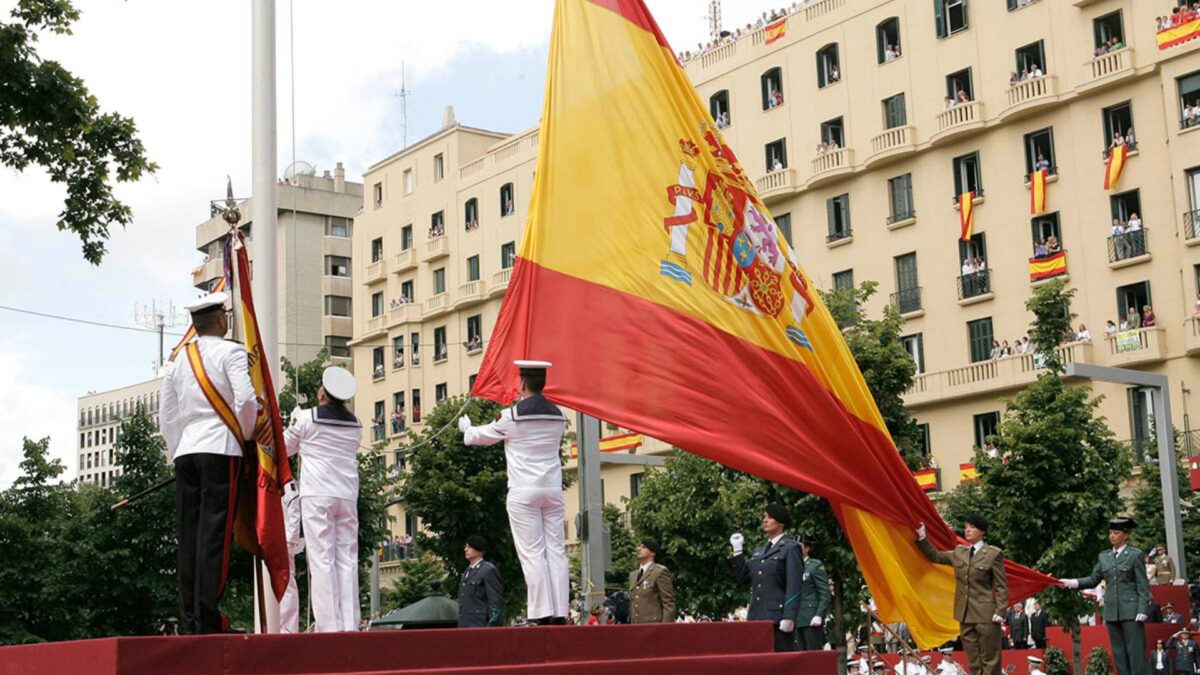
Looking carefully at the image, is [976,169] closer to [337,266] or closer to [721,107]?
[721,107]

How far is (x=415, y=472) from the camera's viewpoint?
3966cm

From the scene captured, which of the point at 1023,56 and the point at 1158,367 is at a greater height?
the point at 1023,56

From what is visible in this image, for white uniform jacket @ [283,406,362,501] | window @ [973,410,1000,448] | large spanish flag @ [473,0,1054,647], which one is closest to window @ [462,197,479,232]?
window @ [973,410,1000,448]

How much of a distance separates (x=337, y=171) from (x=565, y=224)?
7603 cm

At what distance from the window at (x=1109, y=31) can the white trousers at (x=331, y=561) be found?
3470 centimetres

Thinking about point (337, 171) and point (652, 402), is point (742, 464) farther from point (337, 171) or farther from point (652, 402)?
point (337, 171)

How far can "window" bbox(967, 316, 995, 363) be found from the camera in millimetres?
44688

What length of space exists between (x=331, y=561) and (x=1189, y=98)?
34.0m

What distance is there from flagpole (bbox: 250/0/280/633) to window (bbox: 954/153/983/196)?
110ft

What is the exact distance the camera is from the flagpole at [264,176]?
1336 cm

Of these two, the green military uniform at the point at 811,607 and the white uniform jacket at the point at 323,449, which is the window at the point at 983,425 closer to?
the green military uniform at the point at 811,607

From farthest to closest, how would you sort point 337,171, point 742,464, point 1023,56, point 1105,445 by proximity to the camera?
point 337,171
point 1023,56
point 1105,445
point 742,464

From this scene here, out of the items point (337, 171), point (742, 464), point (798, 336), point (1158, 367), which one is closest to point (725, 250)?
point (798, 336)

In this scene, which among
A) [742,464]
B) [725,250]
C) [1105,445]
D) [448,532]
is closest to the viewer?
[742,464]
